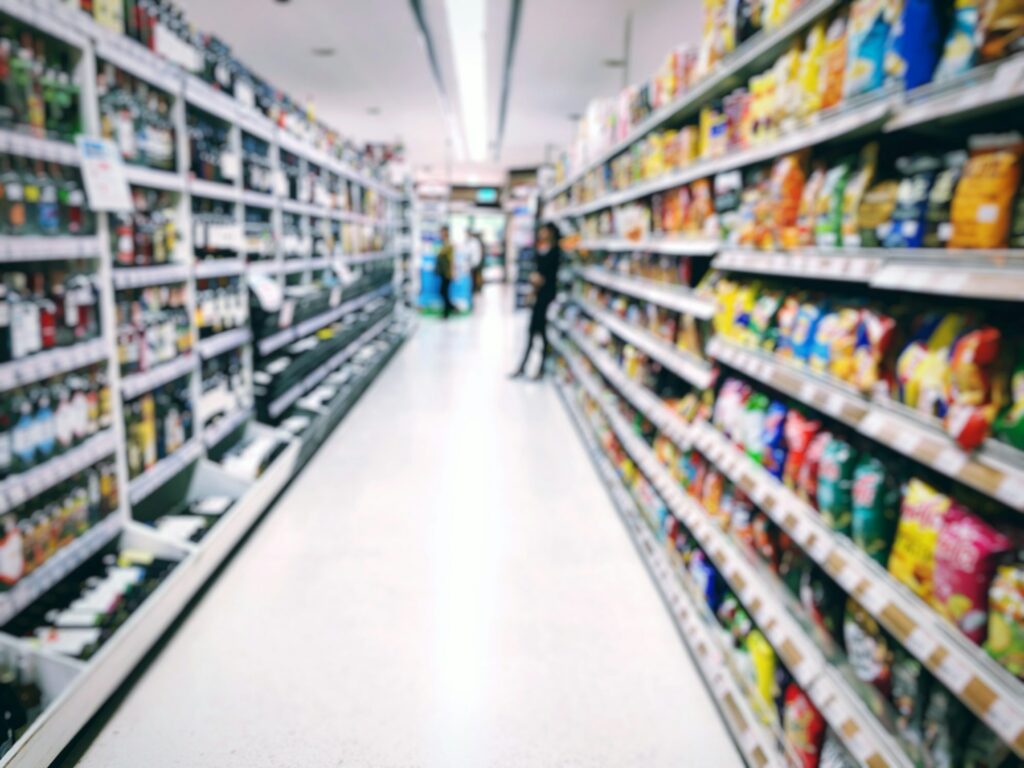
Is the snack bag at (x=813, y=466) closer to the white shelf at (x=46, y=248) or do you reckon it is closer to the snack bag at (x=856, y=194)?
the snack bag at (x=856, y=194)

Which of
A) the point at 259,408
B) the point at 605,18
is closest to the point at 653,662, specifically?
the point at 259,408

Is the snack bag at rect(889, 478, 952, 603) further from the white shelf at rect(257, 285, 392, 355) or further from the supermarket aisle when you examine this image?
the white shelf at rect(257, 285, 392, 355)

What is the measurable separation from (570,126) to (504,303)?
534 cm

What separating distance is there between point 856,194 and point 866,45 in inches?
13.3

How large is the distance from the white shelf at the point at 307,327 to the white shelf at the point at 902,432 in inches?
118

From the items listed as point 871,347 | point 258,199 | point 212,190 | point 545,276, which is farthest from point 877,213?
point 545,276

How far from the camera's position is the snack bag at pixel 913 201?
4.67ft

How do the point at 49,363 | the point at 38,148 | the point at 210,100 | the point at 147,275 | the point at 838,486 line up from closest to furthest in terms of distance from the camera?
the point at 838,486, the point at 38,148, the point at 49,363, the point at 147,275, the point at 210,100

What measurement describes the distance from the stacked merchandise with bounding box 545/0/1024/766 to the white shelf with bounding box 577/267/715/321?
2 cm

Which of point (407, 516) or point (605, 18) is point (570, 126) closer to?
point (605, 18)

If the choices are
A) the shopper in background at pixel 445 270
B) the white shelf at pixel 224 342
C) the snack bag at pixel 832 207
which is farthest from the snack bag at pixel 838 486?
the shopper in background at pixel 445 270

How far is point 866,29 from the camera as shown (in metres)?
1.56

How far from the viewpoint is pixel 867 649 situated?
5.12ft

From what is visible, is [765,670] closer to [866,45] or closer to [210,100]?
[866,45]
